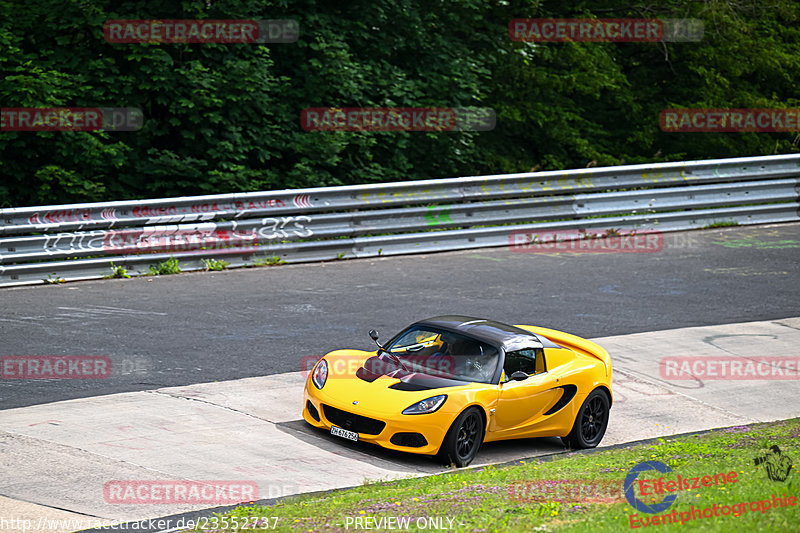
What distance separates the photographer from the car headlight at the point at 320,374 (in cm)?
970

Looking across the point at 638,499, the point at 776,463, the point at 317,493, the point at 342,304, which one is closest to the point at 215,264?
the point at 342,304

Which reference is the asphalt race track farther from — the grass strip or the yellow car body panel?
the grass strip

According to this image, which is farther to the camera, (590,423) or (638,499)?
(590,423)

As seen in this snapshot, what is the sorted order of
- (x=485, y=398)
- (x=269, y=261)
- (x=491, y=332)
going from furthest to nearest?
(x=269, y=261) < (x=491, y=332) < (x=485, y=398)

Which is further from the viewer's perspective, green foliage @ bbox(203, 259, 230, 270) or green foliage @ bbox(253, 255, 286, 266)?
green foliage @ bbox(253, 255, 286, 266)

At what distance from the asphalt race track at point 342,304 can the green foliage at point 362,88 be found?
9.47 feet

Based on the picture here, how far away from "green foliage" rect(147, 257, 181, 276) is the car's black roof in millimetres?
6031

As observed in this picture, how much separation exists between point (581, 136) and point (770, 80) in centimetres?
497

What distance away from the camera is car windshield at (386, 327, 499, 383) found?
9688 mm

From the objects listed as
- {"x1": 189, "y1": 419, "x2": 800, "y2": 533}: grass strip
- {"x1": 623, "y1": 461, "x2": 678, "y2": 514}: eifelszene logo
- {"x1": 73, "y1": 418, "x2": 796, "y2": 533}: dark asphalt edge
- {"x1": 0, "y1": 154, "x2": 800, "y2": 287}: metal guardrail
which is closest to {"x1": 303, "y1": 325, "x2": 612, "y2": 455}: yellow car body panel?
{"x1": 73, "y1": 418, "x2": 796, "y2": 533}: dark asphalt edge

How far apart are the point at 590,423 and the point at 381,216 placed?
7417 mm

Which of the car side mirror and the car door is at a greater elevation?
the car side mirror

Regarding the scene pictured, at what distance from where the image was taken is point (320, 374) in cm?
984

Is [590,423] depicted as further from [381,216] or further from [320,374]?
[381,216]
